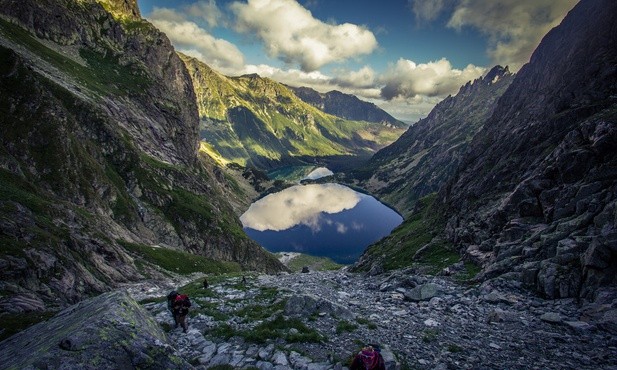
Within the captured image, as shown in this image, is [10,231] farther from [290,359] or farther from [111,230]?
[111,230]

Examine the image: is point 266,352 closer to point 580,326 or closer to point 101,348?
point 101,348

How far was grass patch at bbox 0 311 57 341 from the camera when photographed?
17.2 meters

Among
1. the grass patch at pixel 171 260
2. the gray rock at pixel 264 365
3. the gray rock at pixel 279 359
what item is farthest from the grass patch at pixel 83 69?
the gray rock at pixel 264 365

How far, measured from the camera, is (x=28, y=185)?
50.8 meters

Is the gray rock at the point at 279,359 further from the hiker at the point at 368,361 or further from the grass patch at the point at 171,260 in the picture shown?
the grass patch at the point at 171,260

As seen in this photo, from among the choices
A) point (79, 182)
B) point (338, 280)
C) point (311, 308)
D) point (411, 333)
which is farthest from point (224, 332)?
point (79, 182)

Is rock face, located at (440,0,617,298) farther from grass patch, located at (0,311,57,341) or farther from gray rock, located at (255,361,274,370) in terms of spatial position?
grass patch, located at (0,311,57,341)

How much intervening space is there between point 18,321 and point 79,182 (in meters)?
62.8

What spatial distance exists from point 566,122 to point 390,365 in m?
76.7

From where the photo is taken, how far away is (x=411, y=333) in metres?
18.6

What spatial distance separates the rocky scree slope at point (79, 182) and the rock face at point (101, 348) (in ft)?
43.8

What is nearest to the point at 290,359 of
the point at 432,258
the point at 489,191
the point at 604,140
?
the point at 604,140

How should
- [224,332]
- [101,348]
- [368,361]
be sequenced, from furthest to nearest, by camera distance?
[224,332] → [368,361] → [101,348]

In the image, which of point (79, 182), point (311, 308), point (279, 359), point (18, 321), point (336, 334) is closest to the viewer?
point (279, 359)
